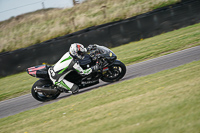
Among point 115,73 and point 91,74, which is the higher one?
point 91,74

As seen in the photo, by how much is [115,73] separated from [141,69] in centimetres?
145

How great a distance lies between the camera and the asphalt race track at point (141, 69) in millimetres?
7969

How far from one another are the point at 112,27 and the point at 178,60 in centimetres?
594

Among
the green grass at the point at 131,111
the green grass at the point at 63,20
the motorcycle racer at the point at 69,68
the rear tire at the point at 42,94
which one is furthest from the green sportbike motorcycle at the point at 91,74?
the green grass at the point at 63,20

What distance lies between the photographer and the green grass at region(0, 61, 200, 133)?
3.95 meters

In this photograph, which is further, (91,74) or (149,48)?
(149,48)

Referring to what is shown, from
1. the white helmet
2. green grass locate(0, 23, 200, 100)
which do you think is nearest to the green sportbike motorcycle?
the white helmet

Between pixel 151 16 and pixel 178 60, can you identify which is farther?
pixel 151 16

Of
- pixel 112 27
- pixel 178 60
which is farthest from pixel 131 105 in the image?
pixel 112 27

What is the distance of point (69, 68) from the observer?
24.5ft

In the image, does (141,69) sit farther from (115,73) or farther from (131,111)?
(131,111)

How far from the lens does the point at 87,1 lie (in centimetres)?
2139

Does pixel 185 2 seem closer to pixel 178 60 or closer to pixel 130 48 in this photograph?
pixel 130 48

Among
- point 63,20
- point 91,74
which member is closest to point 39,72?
point 91,74
